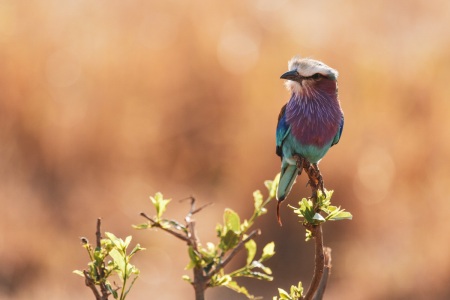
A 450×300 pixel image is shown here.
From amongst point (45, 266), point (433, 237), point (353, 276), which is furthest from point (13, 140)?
point (433, 237)

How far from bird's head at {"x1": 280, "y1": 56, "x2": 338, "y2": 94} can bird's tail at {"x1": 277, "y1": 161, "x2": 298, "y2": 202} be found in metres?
0.18

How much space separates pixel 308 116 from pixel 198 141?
4550mm

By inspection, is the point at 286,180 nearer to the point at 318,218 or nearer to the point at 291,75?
the point at 291,75

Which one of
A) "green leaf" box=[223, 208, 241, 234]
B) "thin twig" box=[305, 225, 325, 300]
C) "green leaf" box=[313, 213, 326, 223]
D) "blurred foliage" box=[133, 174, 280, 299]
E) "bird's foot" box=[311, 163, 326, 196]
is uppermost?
"bird's foot" box=[311, 163, 326, 196]

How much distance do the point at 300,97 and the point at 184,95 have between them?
15.4 feet

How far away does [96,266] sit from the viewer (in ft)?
4.73

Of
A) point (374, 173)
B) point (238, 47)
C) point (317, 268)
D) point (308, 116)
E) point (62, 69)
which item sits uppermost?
point (238, 47)

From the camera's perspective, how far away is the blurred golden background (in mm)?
5492

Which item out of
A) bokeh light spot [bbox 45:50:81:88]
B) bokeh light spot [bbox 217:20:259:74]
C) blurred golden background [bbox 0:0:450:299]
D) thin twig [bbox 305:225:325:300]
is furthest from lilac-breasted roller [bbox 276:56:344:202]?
bokeh light spot [bbox 45:50:81:88]

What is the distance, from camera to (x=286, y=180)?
1.82 metres

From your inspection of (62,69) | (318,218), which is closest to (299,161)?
(318,218)

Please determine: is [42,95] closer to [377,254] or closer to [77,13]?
[77,13]

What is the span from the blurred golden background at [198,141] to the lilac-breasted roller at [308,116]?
11.3ft

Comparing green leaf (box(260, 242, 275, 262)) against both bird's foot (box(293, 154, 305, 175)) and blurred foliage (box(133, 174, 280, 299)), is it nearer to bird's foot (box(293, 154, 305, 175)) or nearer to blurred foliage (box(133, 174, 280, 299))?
blurred foliage (box(133, 174, 280, 299))
